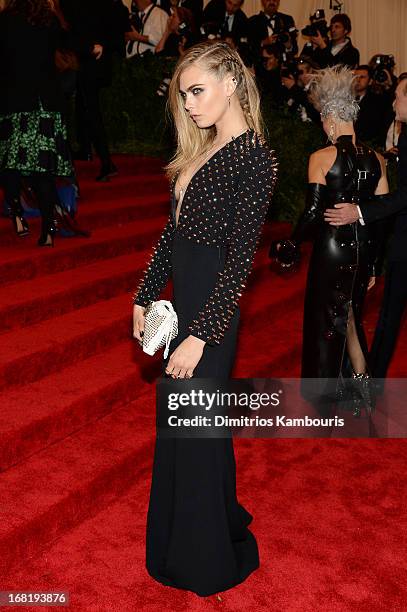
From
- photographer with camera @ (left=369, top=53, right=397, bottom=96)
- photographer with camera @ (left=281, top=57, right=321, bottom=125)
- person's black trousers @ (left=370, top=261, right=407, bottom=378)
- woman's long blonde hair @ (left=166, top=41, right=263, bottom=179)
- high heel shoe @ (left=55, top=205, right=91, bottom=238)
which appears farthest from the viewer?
photographer with camera @ (left=281, top=57, right=321, bottom=125)

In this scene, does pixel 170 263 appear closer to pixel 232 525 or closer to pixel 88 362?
pixel 232 525

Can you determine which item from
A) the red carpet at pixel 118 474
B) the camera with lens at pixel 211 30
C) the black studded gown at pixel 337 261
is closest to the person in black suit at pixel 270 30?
the camera with lens at pixel 211 30

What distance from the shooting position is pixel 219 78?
2602 mm

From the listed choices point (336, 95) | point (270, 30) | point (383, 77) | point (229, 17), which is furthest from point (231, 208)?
point (270, 30)

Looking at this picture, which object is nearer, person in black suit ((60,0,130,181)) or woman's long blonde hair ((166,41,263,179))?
woman's long blonde hair ((166,41,263,179))

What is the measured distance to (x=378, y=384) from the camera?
5230 mm

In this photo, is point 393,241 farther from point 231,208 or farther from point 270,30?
point 270,30

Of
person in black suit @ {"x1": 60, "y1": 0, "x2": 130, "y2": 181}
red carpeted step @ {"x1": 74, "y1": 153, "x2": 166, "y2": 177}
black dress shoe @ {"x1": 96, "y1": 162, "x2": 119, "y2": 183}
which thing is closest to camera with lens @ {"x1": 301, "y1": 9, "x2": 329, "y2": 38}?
red carpeted step @ {"x1": 74, "y1": 153, "x2": 166, "y2": 177}

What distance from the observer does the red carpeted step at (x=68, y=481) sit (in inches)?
140

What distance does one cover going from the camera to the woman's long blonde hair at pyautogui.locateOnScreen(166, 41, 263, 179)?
2.59 metres

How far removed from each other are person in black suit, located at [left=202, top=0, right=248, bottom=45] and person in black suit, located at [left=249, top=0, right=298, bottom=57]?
0.13 meters

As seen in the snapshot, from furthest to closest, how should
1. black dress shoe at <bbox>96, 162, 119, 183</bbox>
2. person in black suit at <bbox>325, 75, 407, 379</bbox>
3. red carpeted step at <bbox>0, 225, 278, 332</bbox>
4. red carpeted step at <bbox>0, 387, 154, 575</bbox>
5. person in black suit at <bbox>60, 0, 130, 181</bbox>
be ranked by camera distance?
black dress shoe at <bbox>96, 162, 119, 183</bbox>
person in black suit at <bbox>60, 0, 130, 181</bbox>
red carpeted step at <bbox>0, 225, 278, 332</bbox>
person in black suit at <bbox>325, 75, 407, 379</bbox>
red carpeted step at <bbox>0, 387, 154, 575</bbox>

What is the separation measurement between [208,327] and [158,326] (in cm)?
23

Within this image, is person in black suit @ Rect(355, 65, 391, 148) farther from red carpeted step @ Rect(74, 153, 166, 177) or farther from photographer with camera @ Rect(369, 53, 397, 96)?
red carpeted step @ Rect(74, 153, 166, 177)
